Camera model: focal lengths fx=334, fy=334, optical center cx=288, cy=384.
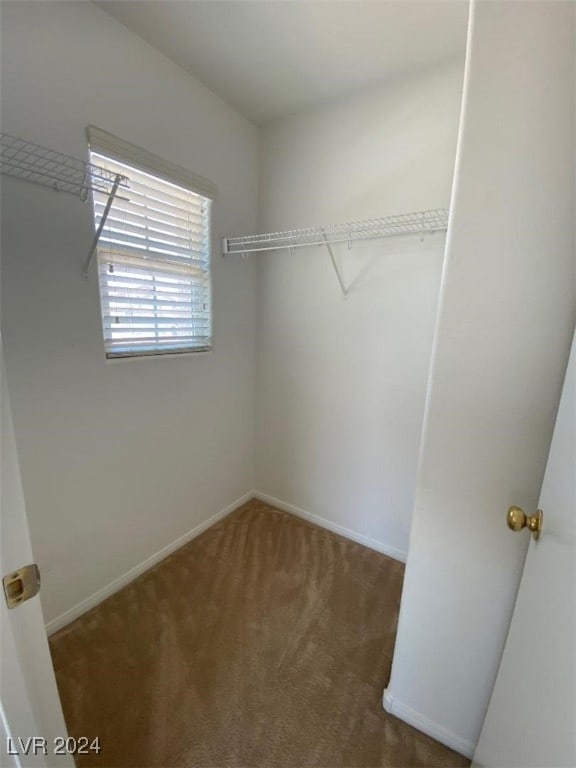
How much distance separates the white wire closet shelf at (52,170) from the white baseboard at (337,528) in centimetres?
195

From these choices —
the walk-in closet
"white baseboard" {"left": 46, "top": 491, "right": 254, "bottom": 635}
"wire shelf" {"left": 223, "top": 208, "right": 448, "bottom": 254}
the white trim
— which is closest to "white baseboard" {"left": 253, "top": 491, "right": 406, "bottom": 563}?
the walk-in closet

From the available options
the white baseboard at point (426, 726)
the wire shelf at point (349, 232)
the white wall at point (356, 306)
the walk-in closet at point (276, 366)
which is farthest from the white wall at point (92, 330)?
the white baseboard at point (426, 726)

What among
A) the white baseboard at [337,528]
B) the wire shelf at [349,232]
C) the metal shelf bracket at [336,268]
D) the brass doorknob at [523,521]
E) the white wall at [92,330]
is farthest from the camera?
the white baseboard at [337,528]

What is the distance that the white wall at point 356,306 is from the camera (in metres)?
1.73

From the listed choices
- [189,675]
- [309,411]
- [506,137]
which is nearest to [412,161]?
[506,137]

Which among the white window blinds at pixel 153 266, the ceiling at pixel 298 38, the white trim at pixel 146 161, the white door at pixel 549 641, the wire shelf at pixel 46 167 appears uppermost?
the ceiling at pixel 298 38

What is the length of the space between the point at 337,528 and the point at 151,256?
2.04m

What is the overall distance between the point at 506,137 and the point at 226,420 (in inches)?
78.1

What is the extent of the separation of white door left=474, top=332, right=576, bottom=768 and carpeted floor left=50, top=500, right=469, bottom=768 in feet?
1.62

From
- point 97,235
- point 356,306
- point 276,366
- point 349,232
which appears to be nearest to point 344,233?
point 349,232

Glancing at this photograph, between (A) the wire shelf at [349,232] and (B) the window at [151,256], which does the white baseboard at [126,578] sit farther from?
(A) the wire shelf at [349,232]

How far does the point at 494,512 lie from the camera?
0.97 meters

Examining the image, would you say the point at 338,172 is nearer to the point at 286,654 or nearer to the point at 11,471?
the point at 11,471

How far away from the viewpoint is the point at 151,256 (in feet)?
5.70
